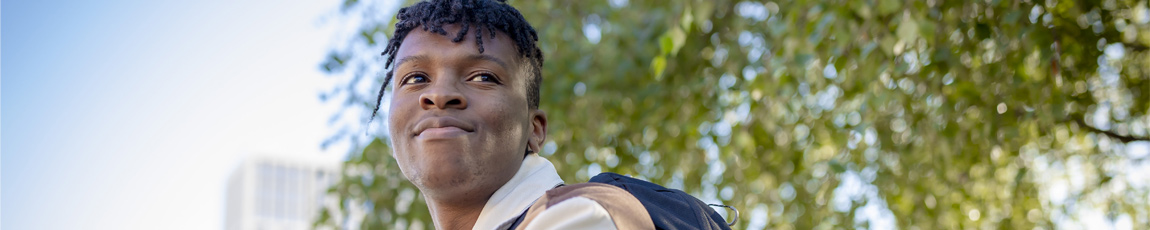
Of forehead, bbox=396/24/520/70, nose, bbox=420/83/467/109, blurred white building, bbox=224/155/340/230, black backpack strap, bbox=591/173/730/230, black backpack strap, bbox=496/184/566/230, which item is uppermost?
forehead, bbox=396/24/520/70

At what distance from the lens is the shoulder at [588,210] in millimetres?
1175

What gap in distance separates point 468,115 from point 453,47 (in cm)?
13

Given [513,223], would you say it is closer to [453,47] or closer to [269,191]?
[453,47]

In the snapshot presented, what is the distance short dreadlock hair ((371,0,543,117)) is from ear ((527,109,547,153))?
0.02 m

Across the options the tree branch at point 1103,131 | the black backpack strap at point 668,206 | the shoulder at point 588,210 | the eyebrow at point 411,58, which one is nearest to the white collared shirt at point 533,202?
the shoulder at point 588,210

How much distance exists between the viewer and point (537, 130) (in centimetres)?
175

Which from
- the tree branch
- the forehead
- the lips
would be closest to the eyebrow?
the forehead

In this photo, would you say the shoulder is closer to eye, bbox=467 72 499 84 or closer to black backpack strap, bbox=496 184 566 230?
black backpack strap, bbox=496 184 566 230

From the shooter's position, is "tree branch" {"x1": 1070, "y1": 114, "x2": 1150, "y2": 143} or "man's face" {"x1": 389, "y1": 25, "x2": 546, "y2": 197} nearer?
"man's face" {"x1": 389, "y1": 25, "x2": 546, "y2": 197}

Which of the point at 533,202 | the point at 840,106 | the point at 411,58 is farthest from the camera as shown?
the point at 840,106

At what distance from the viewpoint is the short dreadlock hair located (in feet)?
5.29

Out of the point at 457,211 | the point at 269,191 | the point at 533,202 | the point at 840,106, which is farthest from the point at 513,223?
the point at 269,191

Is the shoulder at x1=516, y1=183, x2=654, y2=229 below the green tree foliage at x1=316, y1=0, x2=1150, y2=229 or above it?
above

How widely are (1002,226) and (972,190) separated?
317 mm
